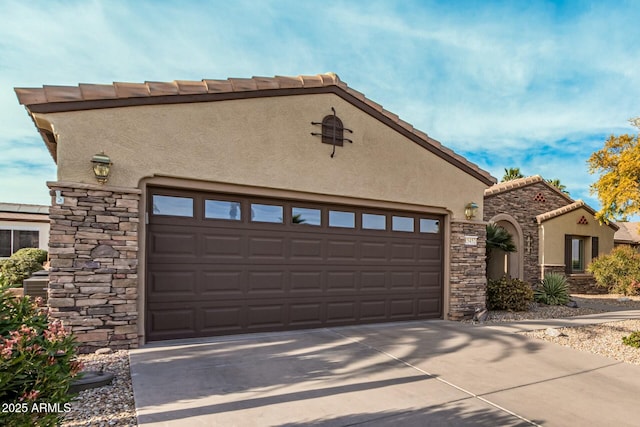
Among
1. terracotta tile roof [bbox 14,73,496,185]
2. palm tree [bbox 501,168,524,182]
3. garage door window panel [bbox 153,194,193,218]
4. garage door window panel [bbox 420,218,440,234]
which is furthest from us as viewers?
palm tree [bbox 501,168,524,182]

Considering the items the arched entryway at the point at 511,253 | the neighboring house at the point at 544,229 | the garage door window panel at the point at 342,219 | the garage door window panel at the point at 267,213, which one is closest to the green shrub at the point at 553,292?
the neighboring house at the point at 544,229

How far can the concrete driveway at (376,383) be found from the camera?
3.75 metres

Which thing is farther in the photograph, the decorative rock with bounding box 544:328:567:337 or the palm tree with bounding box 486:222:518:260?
the palm tree with bounding box 486:222:518:260

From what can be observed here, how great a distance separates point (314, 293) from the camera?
7.64m

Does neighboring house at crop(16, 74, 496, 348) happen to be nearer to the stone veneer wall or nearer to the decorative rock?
the decorative rock

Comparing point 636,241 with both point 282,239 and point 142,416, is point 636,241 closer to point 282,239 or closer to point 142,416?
point 282,239

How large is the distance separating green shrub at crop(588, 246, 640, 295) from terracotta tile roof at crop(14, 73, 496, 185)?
522 inches

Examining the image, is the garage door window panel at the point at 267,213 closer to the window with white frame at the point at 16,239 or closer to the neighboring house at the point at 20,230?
the neighboring house at the point at 20,230

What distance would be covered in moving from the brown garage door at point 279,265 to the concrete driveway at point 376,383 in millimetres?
522

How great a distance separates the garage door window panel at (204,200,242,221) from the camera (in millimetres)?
6746

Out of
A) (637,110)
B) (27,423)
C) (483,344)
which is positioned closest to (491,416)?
(483,344)

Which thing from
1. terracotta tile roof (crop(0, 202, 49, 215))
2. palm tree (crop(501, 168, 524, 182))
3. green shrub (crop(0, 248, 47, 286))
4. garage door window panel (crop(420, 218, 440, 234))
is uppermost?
palm tree (crop(501, 168, 524, 182))

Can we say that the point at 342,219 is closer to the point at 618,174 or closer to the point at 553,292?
the point at 553,292

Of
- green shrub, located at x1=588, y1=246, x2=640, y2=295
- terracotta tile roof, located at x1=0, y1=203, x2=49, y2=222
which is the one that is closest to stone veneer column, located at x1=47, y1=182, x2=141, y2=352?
terracotta tile roof, located at x1=0, y1=203, x2=49, y2=222
